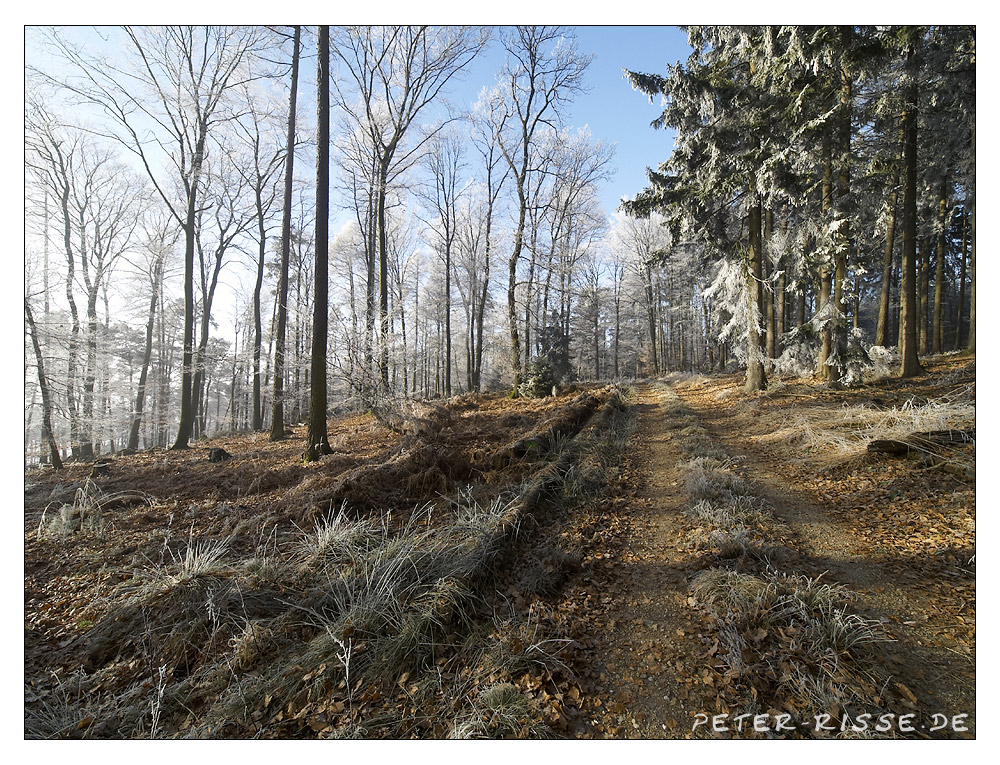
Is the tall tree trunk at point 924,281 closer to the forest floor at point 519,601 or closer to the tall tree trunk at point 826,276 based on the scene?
the tall tree trunk at point 826,276

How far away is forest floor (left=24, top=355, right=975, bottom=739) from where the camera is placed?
1.82 metres

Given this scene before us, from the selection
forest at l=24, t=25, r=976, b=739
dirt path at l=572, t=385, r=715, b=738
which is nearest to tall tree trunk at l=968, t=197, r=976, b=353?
forest at l=24, t=25, r=976, b=739

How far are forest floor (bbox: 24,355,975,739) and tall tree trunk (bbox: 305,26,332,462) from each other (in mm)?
1699

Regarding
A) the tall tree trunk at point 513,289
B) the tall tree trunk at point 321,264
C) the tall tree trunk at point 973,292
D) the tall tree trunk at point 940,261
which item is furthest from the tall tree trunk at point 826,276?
the tall tree trunk at point 321,264

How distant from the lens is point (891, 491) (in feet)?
12.6

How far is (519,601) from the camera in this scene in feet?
8.78

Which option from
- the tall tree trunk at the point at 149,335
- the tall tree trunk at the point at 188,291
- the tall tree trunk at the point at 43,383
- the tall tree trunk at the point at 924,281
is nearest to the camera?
the tall tree trunk at the point at 43,383

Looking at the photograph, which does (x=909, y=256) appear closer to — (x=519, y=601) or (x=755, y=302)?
(x=755, y=302)

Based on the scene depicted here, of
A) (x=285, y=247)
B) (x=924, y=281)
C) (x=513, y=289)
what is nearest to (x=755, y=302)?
(x=513, y=289)

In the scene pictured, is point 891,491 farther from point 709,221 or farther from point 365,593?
point 709,221

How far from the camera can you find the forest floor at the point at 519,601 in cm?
182

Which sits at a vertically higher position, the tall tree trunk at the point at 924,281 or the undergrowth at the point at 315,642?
the tall tree trunk at the point at 924,281

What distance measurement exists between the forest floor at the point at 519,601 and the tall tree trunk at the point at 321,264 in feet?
5.58

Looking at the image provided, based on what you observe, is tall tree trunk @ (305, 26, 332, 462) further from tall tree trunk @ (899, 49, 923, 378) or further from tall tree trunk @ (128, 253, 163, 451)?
tall tree trunk @ (899, 49, 923, 378)
